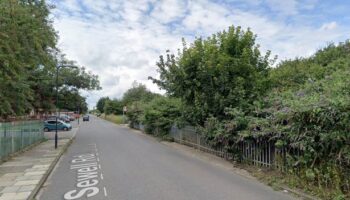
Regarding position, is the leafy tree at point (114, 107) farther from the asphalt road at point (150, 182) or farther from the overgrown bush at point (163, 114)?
the asphalt road at point (150, 182)

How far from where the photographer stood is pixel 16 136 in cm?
1981

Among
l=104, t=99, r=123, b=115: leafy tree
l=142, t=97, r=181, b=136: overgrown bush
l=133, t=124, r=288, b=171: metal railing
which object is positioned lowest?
l=133, t=124, r=288, b=171: metal railing

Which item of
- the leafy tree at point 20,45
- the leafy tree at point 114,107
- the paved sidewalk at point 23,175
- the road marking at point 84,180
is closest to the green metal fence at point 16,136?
the paved sidewalk at point 23,175

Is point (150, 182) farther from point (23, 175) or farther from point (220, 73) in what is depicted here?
point (220, 73)

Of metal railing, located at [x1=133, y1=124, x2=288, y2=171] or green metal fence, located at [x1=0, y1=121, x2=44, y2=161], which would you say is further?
green metal fence, located at [x1=0, y1=121, x2=44, y2=161]

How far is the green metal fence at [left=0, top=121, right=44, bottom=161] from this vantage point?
55.7ft

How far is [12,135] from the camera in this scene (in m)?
18.8

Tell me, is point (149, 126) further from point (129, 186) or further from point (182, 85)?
point (129, 186)

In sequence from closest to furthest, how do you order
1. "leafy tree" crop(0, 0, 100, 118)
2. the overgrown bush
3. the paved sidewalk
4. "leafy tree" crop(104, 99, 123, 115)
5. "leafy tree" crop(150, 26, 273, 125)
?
1. the paved sidewalk
2. "leafy tree" crop(0, 0, 100, 118)
3. "leafy tree" crop(150, 26, 273, 125)
4. the overgrown bush
5. "leafy tree" crop(104, 99, 123, 115)

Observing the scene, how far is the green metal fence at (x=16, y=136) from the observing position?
1698 centimetres

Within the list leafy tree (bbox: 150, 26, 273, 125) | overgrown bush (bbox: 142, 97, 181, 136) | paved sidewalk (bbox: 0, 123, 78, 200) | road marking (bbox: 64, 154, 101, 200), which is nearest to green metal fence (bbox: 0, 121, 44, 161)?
paved sidewalk (bbox: 0, 123, 78, 200)

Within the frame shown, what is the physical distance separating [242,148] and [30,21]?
1077 cm

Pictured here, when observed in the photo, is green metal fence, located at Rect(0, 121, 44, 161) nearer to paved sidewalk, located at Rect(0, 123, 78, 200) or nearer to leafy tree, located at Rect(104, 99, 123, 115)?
paved sidewalk, located at Rect(0, 123, 78, 200)

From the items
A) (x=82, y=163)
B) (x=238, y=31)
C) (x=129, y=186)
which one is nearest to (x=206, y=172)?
(x=129, y=186)
